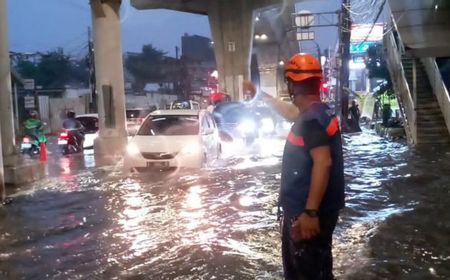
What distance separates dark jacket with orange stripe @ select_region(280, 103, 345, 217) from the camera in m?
3.53

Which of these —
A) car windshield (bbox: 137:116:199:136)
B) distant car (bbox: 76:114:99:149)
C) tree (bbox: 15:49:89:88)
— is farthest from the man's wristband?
tree (bbox: 15:49:89:88)

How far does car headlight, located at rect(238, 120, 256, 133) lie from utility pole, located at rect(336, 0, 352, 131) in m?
9.58

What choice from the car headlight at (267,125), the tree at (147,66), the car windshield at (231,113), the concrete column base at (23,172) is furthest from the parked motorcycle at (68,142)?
the tree at (147,66)

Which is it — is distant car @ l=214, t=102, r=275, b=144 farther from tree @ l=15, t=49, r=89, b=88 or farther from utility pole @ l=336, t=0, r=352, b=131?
tree @ l=15, t=49, r=89, b=88

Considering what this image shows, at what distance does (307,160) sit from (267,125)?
2575 centimetres

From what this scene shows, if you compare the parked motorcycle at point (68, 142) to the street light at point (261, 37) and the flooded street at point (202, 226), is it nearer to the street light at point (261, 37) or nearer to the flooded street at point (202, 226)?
the flooded street at point (202, 226)

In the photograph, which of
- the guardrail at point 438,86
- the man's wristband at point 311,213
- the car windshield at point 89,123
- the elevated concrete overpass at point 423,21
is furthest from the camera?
the elevated concrete overpass at point 423,21

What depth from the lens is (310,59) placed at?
3756 millimetres

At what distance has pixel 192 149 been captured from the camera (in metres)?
12.4

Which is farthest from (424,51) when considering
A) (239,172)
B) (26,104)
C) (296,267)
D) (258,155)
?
(26,104)

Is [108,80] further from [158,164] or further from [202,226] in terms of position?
[202,226]

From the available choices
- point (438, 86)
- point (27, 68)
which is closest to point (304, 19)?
point (438, 86)

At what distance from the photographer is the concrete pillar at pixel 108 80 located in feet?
61.3

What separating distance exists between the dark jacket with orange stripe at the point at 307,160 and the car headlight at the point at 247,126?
17.9 metres
